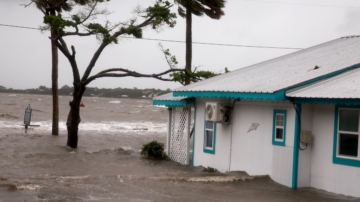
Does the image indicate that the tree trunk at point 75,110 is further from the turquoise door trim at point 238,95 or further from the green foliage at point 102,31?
the turquoise door trim at point 238,95

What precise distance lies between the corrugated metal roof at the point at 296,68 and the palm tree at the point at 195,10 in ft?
18.5

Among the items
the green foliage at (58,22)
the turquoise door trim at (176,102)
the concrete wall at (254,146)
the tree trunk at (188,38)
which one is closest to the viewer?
the concrete wall at (254,146)

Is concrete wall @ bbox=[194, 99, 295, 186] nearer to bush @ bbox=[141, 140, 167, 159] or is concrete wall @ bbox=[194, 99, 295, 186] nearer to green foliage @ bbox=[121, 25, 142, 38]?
bush @ bbox=[141, 140, 167, 159]

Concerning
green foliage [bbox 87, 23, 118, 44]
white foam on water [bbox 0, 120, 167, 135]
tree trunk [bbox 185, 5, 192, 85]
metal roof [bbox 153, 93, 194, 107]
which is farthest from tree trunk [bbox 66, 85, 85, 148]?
white foam on water [bbox 0, 120, 167, 135]

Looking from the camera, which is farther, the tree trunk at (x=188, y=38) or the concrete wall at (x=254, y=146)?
the tree trunk at (x=188, y=38)

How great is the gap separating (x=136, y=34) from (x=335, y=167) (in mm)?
11541

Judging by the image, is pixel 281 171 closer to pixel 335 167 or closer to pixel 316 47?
pixel 335 167

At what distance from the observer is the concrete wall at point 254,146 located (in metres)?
13.6

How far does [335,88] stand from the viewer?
1254 centimetres

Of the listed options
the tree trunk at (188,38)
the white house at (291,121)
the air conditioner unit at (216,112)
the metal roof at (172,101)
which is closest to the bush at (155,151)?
the metal roof at (172,101)

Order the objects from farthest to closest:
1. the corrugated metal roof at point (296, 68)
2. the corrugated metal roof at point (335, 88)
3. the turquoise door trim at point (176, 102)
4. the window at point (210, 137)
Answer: the turquoise door trim at point (176, 102) → the window at point (210, 137) → the corrugated metal roof at point (296, 68) → the corrugated metal roof at point (335, 88)

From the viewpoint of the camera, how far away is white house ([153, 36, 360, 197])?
1251 centimetres

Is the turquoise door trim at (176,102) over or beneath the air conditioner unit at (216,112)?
over

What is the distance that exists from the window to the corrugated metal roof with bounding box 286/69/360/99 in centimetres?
445
